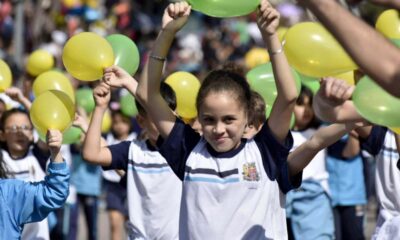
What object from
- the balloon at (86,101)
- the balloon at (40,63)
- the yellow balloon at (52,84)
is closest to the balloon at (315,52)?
the yellow balloon at (52,84)

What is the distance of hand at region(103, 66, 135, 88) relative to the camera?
4.72 metres

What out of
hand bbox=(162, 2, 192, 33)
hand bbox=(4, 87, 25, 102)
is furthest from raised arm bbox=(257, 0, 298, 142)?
hand bbox=(4, 87, 25, 102)

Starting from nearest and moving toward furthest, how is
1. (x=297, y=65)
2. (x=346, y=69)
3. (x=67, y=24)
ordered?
(x=346, y=69)
(x=297, y=65)
(x=67, y=24)

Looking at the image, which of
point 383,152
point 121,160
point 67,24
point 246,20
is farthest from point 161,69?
point 246,20

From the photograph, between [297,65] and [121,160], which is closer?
[297,65]

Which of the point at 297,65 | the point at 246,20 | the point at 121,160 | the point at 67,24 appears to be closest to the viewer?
the point at 297,65

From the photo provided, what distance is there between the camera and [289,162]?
173 inches

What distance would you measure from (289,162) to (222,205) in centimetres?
37

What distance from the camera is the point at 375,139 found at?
6059 millimetres

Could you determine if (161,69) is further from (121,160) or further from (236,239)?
(121,160)

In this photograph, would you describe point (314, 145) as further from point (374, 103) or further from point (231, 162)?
point (374, 103)

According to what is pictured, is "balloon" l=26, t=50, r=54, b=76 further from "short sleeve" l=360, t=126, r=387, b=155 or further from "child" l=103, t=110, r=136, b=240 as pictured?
"short sleeve" l=360, t=126, r=387, b=155

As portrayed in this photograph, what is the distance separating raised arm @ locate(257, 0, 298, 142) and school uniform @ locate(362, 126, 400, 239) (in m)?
1.60

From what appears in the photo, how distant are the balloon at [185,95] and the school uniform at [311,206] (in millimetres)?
1244
